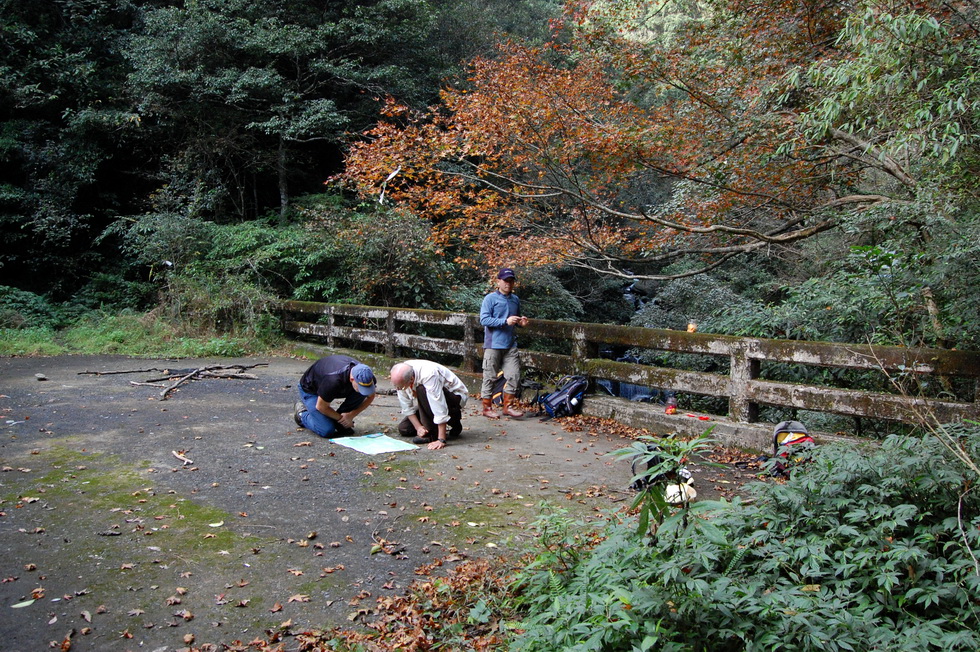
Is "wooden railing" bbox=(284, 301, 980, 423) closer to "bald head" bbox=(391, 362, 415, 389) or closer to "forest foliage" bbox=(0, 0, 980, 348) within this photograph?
"forest foliage" bbox=(0, 0, 980, 348)

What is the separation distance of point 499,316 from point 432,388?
1.68m

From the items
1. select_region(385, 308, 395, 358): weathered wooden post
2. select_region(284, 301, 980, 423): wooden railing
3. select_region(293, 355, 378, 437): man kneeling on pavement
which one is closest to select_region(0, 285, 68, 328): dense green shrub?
select_region(385, 308, 395, 358): weathered wooden post

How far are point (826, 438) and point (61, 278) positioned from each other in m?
18.1

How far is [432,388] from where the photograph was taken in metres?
6.46

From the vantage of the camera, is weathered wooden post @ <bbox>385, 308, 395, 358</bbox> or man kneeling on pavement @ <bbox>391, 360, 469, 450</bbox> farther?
weathered wooden post @ <bbox>385, 308, 395, 358</bbox>

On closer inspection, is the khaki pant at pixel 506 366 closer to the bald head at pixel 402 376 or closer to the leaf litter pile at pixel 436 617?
the bald head at pixel 402 376

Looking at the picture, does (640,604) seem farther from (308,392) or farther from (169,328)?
(169,328)

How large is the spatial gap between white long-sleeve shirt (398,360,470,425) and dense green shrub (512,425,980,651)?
278 centimetres

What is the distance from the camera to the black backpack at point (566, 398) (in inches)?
308

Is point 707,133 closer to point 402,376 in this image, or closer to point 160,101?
point 402,376

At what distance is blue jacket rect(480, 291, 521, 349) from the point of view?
782 cm

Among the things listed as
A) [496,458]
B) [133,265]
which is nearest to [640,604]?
[496,458]

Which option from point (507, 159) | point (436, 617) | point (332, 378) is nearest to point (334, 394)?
point (332, 378)

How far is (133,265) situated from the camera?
1753 cm
